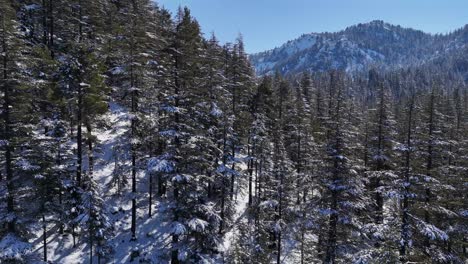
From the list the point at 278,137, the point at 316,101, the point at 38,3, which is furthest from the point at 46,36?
the point at 316,101

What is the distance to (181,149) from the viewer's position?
2252cm

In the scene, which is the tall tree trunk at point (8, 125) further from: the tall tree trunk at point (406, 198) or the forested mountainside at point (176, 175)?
the tall tree trunk at point (406, 198)

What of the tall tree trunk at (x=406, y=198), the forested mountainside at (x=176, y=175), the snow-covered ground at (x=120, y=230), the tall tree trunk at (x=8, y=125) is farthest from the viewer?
the snow-covered ground at (x=120, y=230)

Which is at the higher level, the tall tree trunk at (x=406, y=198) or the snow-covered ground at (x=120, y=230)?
the tall tree trunk at (x=406, y=198)

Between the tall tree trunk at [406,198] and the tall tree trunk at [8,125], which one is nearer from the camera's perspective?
the tall tree trunk at [406,198]

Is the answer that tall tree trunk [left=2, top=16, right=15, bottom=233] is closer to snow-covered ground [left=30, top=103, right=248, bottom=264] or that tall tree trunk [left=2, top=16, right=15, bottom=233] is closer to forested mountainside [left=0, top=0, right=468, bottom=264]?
forested mountainside [left=0, top=0, right=468, bottom=264]

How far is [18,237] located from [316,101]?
52.1 meters

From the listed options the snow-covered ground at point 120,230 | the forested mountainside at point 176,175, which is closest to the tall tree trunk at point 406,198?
the forested mountainside at point 176,175

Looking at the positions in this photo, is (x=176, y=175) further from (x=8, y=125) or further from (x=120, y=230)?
(x=120, y=230)

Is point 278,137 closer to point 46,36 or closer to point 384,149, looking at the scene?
point 384,149

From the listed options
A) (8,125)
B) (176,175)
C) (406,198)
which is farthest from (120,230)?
(406,198)

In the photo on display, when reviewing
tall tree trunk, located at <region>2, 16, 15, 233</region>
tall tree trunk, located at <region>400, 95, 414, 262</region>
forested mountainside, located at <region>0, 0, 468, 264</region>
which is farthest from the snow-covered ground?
tall tree trunk, located at <region>400, 95, 414, 262</region>

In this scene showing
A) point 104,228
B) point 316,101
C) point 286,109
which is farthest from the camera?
point 316,101

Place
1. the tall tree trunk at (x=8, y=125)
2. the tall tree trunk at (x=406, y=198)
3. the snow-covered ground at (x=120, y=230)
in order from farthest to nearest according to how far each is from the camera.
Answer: the snow-covered ground at (x=120, y=230) < the tall tree trunk at (x=8, y=125) < the tall tree trunk at (x=406, y=198)
